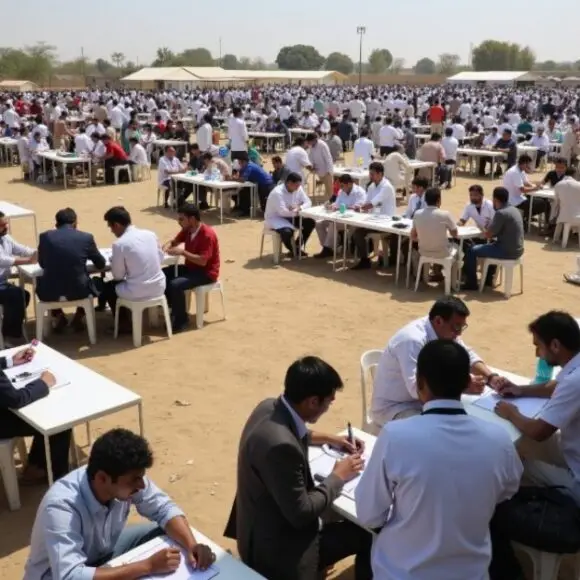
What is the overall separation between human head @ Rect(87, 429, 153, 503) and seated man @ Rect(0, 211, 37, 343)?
3.99 m

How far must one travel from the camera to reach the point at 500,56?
303ft

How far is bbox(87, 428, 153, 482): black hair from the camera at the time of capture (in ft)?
7.66

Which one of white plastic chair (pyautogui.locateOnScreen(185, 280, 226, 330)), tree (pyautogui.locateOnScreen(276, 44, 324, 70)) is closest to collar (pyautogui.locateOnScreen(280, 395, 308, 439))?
white plastic chair (pyautogui.locateOnScreen(185, 280, 226, 330))

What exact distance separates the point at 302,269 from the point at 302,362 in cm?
605

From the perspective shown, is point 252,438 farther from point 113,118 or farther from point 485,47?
point 485,47

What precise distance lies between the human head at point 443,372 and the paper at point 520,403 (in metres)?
1.11

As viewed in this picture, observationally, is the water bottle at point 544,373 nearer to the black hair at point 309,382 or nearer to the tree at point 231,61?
the black hair at point 309,382

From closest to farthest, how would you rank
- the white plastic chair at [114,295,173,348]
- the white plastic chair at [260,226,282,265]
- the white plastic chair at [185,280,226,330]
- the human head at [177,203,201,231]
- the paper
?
the paper
the white plastic chair at [114,295,173,348]
the human head at [177,203,201,231]
the white plastic chair at [185,280,226,330]
the white plastic chair at [260,226,282,265]

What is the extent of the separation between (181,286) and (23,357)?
2.41 m

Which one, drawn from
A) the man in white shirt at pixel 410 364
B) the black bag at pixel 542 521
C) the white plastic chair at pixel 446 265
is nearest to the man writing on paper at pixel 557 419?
the black bag at pixel 542 521

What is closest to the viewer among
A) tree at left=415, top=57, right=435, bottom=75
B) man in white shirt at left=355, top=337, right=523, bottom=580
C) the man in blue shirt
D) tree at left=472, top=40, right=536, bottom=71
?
man in white shirt at left=355, top=337, right=523, bottom=580

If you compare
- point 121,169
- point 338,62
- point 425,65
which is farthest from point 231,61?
point 121,169

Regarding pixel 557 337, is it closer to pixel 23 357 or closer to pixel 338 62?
pixel 23 357

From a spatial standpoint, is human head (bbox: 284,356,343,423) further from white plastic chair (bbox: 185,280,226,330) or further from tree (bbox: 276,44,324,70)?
tree (bbox: 276,44,324,70)
